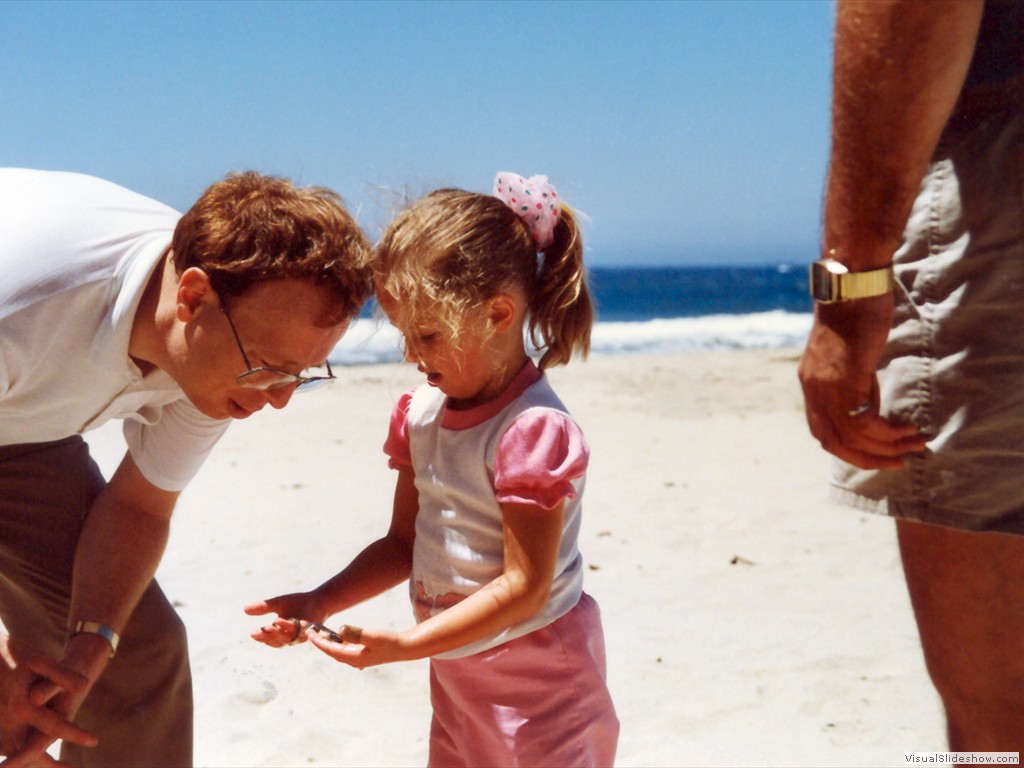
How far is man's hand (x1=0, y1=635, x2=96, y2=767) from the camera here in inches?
85.1

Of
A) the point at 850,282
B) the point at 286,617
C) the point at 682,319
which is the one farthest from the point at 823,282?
the point at 682,319

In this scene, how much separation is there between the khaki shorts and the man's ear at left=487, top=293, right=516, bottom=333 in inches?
23.8

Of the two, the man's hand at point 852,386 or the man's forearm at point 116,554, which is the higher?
the man's hand at point 852,386

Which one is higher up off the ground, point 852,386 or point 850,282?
point 850,282

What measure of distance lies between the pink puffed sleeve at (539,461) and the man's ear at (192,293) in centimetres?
74

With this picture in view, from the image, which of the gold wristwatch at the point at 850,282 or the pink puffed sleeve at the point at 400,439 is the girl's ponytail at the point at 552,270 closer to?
the pink puffed sleeve at the point at 400,439

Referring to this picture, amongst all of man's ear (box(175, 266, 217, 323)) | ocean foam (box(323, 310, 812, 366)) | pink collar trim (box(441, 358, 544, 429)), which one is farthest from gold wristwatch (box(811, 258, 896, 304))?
ocean foam (box(323, 310, 812, 366))

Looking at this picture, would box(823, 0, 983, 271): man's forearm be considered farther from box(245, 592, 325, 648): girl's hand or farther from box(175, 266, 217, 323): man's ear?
box(175, 266, 217, 323): man's ear

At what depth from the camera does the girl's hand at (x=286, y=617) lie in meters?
1.81

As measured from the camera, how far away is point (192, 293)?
2.16 metres

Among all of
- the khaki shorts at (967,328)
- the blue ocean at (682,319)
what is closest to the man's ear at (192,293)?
the blue ocean at (682,319)

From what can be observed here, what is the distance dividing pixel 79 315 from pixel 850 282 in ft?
4.98

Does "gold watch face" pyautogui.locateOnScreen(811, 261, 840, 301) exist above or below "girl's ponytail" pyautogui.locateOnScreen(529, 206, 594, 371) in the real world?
above

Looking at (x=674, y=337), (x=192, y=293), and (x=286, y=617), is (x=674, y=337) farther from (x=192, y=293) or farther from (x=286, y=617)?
(x=286, y=617)
